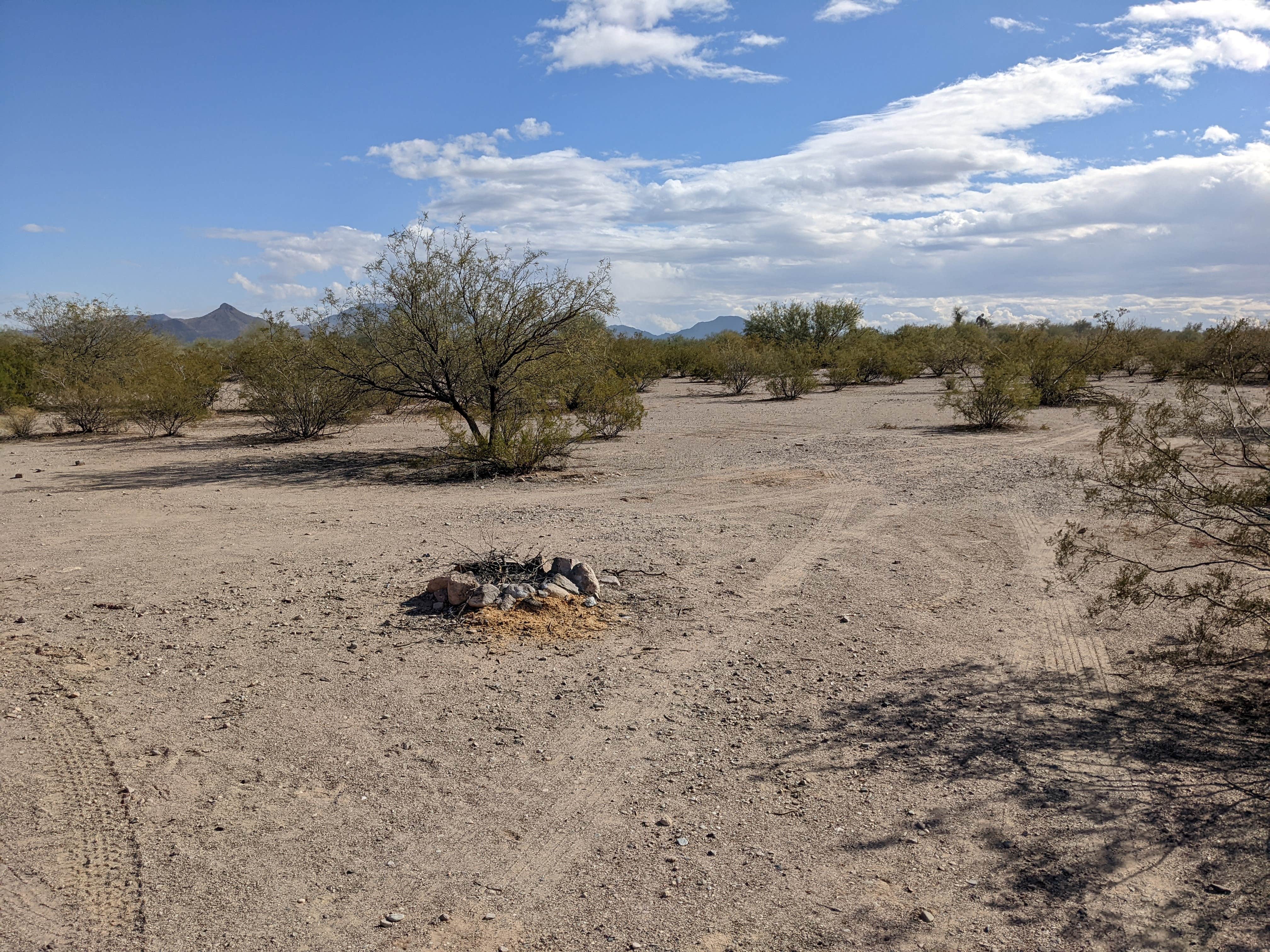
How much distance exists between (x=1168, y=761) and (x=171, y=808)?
5.76 m

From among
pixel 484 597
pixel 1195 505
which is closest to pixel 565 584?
pixel 484 597

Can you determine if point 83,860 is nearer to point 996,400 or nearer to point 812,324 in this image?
point 996,400

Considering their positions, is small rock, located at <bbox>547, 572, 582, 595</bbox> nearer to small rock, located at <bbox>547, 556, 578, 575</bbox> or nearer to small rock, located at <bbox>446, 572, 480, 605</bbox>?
small rock, located at <bbox>547, 556, 578, 575</bbox>

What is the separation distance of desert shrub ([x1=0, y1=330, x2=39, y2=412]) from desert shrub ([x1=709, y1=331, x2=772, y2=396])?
25.9m

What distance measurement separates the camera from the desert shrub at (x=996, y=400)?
71.5 ft

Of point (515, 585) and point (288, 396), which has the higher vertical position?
point (288, 396)

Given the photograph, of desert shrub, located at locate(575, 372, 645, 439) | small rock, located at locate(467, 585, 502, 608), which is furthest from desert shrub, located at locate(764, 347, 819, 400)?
small rock, located at locate(467, 585, 502, 608)

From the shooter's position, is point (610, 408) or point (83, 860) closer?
point (83, 860)

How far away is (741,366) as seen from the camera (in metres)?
36.5

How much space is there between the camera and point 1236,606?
17.4 ft

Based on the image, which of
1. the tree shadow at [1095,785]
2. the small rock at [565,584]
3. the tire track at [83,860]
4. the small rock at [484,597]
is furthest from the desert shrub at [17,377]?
the tree shadow at [1095,785]

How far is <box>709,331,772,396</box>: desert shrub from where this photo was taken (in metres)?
36.0

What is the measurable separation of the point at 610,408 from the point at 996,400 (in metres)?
10.5

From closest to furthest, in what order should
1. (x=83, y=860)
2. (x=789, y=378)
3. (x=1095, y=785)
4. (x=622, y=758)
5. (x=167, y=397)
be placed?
(x=83, y=860)
(x=1095, y=785)
(x=622, y=758)
(x=167, y=397)
(x=789, y=378)
